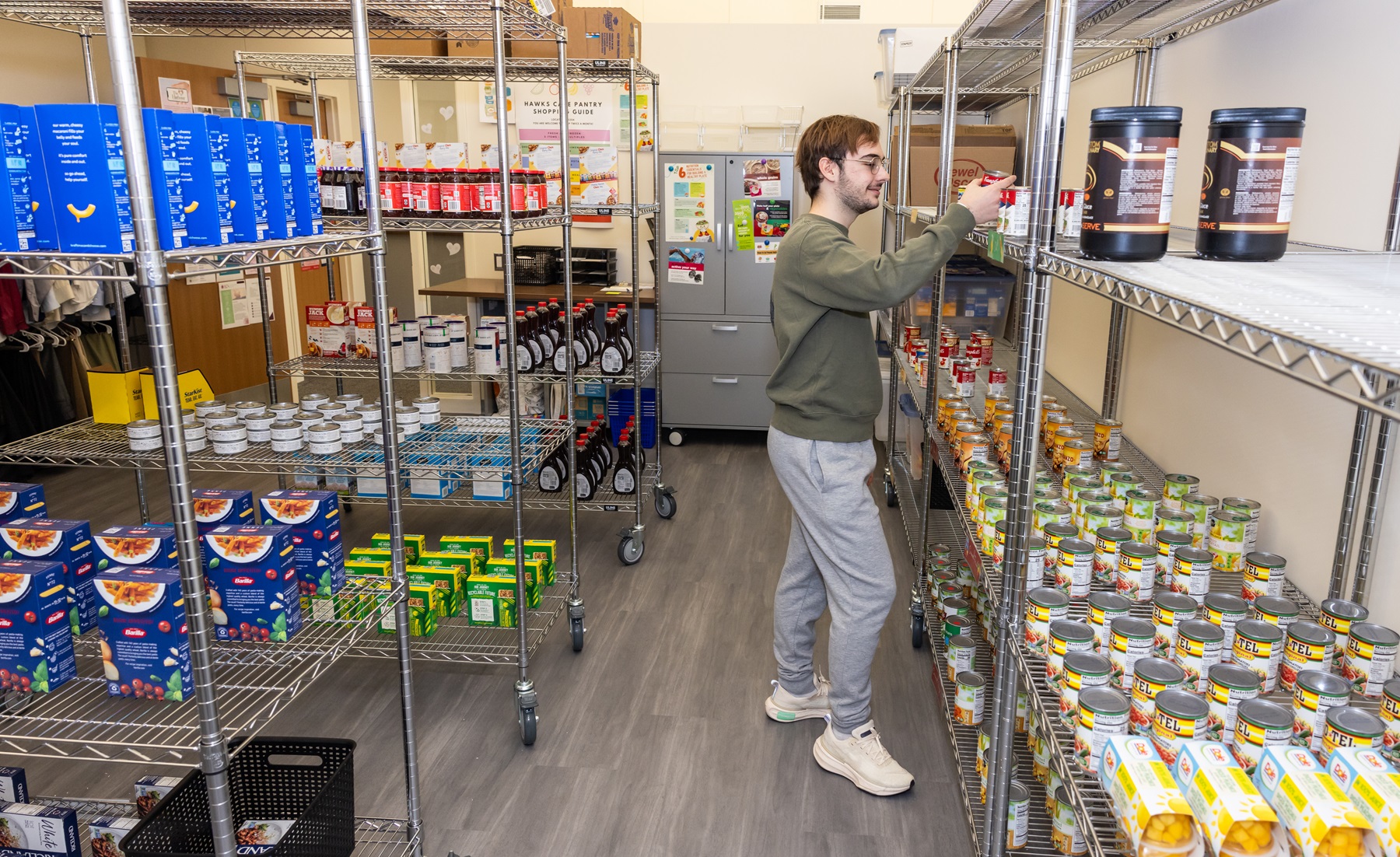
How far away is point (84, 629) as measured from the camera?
195 centimetres

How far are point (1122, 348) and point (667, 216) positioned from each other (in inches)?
126

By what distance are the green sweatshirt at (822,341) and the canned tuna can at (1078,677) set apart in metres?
1.00

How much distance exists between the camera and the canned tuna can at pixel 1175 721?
1.16 metres

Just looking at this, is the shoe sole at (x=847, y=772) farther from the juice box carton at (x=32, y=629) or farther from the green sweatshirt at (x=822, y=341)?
the juice box carton at (x=32, y=629)

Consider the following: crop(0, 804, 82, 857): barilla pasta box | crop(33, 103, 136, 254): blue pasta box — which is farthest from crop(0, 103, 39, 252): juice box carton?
crop(0, 804, 82, 857): barilla pasta box

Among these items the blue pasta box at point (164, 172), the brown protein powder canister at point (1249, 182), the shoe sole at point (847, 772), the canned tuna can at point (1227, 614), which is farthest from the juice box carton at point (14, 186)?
the shoe sole at point (847, 772)

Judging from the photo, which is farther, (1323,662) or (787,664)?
(787,664)

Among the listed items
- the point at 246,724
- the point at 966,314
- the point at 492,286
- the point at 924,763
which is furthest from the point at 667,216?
the point at 246,724

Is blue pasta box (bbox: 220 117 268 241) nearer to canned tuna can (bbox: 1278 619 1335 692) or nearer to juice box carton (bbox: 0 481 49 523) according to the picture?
juice box carton (bbox: 0 481 49 523)

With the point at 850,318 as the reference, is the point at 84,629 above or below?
below

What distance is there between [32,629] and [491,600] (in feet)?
4.37

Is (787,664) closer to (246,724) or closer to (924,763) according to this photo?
(924,763)

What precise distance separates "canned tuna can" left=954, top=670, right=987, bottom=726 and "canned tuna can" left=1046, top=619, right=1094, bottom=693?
1005 millimetres

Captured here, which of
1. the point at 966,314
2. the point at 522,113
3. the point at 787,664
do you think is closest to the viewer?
the point at 787,664
